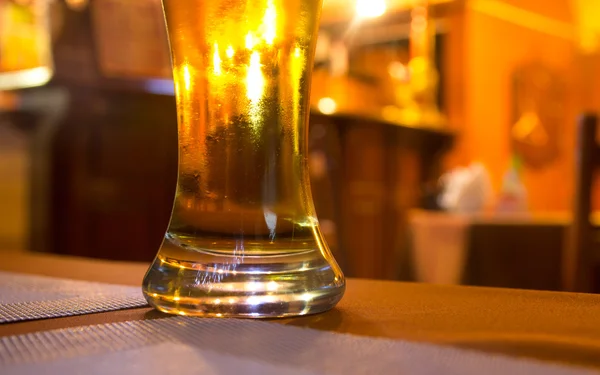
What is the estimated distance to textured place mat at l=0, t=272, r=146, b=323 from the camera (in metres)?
0.36

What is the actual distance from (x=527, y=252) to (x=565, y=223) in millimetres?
121

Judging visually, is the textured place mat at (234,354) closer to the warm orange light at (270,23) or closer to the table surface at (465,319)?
the table surface at (465,319)

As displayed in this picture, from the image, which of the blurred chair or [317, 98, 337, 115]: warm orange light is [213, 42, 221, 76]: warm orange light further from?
[317, 98, 337, 115]: warm orange light

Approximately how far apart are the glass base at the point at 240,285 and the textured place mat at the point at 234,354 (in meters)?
0.05

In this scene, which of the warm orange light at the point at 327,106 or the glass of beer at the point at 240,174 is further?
the warm orange light at the point at 327,106

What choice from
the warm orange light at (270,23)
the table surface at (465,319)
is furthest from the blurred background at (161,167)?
the warm orange light at (270,23)

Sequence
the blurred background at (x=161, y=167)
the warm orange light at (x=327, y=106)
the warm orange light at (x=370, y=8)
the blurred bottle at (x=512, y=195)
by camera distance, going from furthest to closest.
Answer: the warm orange light at (x=370, y=8) → the warm orange light at (x=327, y=106) → the blurred bottle at (x=512, y=195) → the blurred background at (x=161, y=167)

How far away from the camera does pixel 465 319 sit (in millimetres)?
337

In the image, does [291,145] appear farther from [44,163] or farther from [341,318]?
[44,163]

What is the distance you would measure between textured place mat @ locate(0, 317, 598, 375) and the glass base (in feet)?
0.15

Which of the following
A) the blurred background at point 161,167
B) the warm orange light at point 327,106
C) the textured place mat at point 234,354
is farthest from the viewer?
the warm orange light at point 327,106

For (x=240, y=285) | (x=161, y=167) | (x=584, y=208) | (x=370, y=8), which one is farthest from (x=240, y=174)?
(x=370, y=8)

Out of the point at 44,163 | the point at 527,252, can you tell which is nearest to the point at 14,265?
the point at 527,252

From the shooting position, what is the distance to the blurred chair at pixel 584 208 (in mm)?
1380
